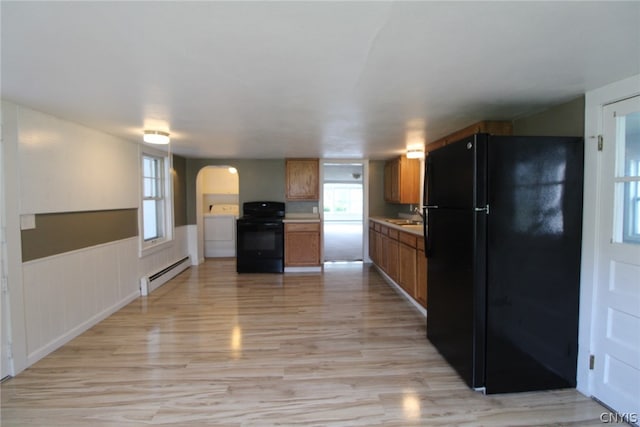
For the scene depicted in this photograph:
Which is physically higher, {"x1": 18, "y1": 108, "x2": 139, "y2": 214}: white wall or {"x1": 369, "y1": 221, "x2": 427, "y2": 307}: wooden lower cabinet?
{"x1": 18, "y1": 108, "x2": 139, "y2": 214}: white wall

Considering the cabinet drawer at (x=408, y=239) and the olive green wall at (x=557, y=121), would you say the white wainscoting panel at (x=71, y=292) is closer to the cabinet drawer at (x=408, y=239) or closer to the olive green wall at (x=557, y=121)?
the cabinet drawer at (x=408, y=239)

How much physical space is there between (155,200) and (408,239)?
12.5ft

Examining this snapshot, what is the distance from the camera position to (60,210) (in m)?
2.68

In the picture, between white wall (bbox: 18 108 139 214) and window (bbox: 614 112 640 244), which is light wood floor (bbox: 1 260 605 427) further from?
white wall (bbox: 18 108 139 214)

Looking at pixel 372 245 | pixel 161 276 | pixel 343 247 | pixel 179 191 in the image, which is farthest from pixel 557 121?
pixel 343 247

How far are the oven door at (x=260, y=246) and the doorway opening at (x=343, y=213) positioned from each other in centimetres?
154

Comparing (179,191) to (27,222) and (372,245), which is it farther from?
(372,245)

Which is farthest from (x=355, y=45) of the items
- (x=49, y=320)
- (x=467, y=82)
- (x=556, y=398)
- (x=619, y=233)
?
(x=49, y=320)

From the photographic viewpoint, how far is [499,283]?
2002mm

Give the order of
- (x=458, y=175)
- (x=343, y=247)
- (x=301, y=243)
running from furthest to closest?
(x=343, y=247), (x=301, y=243), (x=458, y=175)

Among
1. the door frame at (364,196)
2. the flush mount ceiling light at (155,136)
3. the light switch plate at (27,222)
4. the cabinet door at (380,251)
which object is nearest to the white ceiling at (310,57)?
the flush mount ceiling light at (155,136)

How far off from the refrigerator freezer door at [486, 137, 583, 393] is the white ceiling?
1.47 feet

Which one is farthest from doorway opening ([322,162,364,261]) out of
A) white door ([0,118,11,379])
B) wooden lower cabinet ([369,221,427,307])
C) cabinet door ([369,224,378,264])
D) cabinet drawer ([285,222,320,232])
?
white door ([0,118,11,379])

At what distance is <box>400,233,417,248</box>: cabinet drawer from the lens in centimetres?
356
